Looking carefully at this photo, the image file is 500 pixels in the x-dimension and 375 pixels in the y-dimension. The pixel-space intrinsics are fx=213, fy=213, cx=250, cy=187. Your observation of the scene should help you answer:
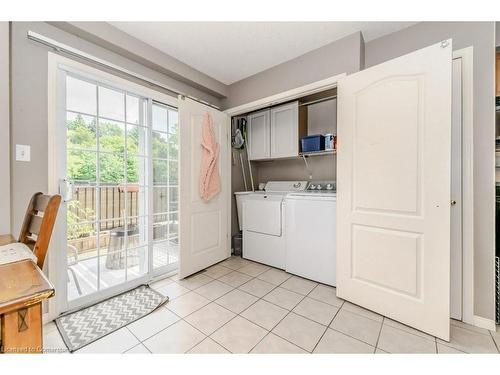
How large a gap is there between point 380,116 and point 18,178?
2682 mm

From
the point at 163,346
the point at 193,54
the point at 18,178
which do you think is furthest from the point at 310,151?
the point at 18,178

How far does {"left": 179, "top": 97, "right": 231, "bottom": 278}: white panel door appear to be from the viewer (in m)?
2.36

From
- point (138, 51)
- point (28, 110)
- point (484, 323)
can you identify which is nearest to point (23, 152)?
point (28, 110)

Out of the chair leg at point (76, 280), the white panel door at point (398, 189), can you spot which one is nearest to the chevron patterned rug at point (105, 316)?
the chair leg at point (76, 280)

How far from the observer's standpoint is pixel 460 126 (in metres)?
1.58

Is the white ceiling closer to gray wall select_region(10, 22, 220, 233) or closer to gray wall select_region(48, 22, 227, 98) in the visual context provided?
gray wall select_region(48, 22, 227, 98)

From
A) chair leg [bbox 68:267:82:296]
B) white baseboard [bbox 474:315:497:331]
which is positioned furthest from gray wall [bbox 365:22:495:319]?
chair leg [bbox 68:267:82:296]

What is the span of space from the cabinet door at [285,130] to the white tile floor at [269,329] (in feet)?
5.55

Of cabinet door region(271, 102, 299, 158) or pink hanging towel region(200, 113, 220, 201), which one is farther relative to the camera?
cabinet door region(271, 102, 299, 158)

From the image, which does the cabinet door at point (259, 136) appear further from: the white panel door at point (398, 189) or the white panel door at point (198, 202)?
the white panel door at point (398, 189)

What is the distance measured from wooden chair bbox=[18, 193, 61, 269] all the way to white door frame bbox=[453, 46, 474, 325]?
8.19ft

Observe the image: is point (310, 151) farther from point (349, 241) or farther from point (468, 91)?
point (468, 91)

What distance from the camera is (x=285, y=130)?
9.45 feet

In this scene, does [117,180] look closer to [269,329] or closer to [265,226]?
[265,226]
